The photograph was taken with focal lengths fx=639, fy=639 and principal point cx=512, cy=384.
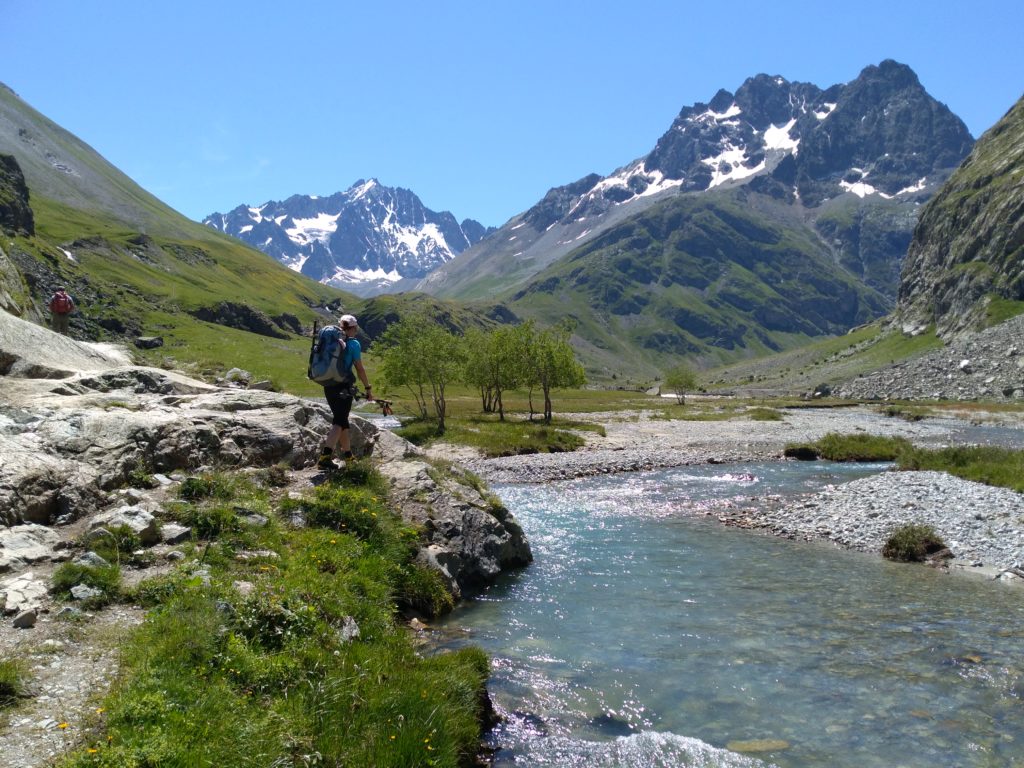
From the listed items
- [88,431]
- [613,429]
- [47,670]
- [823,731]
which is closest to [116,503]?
[88,431]

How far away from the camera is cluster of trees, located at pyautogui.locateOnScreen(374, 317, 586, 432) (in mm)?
71188

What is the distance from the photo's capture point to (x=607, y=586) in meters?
18.1

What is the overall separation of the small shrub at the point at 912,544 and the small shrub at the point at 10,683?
23.3m

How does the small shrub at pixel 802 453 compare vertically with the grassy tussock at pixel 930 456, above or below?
below

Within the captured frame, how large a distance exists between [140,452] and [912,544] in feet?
76.7

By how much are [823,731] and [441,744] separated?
21.0ft

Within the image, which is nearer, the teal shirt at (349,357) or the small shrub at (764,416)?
the teal shirt at (349,357)

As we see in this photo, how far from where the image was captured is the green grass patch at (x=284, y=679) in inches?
276

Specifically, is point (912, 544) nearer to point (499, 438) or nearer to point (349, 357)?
point (349, 357)

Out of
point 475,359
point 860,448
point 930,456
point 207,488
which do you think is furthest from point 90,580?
point 475,359

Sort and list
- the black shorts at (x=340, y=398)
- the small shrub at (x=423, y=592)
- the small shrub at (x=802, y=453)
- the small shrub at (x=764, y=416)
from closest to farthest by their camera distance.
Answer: the small shrub at (x=423, y=592), the black shorts at (x=340, y=398), the small shrub at (x=802, y=453), the small shrub at (x=764, y=416)

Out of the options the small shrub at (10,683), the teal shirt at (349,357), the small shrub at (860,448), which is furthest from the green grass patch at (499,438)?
the small shrub at (10,683)

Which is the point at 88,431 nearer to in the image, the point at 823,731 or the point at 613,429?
the point at 823,731

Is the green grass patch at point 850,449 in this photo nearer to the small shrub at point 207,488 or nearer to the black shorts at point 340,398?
the black shorts at point 340,398
